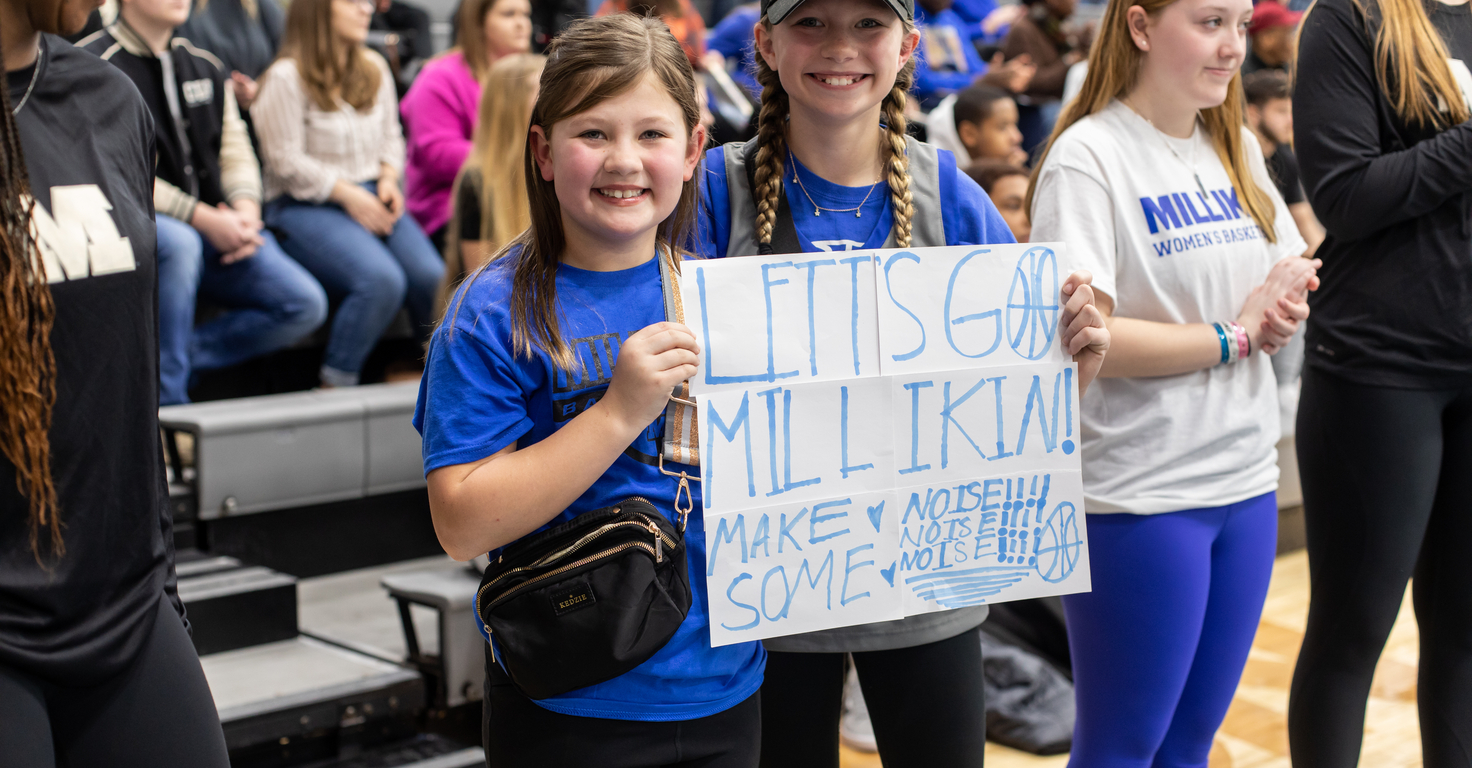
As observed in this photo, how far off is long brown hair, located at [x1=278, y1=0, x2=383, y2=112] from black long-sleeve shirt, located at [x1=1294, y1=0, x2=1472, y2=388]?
107 inches

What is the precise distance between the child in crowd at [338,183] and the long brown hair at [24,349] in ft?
7.97

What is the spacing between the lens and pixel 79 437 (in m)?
1.07

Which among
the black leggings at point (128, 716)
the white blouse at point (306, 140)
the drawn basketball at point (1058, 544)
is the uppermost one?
the white blouse at point (306, 140)

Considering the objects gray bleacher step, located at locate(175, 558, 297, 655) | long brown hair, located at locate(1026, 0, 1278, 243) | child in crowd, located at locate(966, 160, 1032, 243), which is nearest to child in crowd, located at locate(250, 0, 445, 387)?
gray bleacher step, located at locate(175, 558, 297, 655)

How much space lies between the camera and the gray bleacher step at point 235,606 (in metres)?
2.37

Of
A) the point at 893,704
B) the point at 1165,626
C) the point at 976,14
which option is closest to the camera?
the point at 893,704

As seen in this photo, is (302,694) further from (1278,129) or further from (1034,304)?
(1278,129)

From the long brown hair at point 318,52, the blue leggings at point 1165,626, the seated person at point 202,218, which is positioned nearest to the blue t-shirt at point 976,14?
the long brown hair at point 318,52

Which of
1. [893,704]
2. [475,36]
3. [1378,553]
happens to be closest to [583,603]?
[893,704]

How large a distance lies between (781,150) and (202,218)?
2236 millimetres

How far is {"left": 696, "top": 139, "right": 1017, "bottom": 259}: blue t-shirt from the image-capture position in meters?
1.31

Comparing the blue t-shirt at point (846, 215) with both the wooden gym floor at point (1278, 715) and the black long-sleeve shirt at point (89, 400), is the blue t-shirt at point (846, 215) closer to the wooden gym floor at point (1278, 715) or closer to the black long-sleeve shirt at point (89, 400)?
the black long-sleeve shirt at point (89, 400)

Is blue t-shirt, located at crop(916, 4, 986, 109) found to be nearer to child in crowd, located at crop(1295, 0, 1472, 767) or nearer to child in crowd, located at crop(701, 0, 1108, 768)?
child in crowd, located at crop(1295, 0, 1472, 767)

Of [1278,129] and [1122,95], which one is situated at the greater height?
[1278,129]
